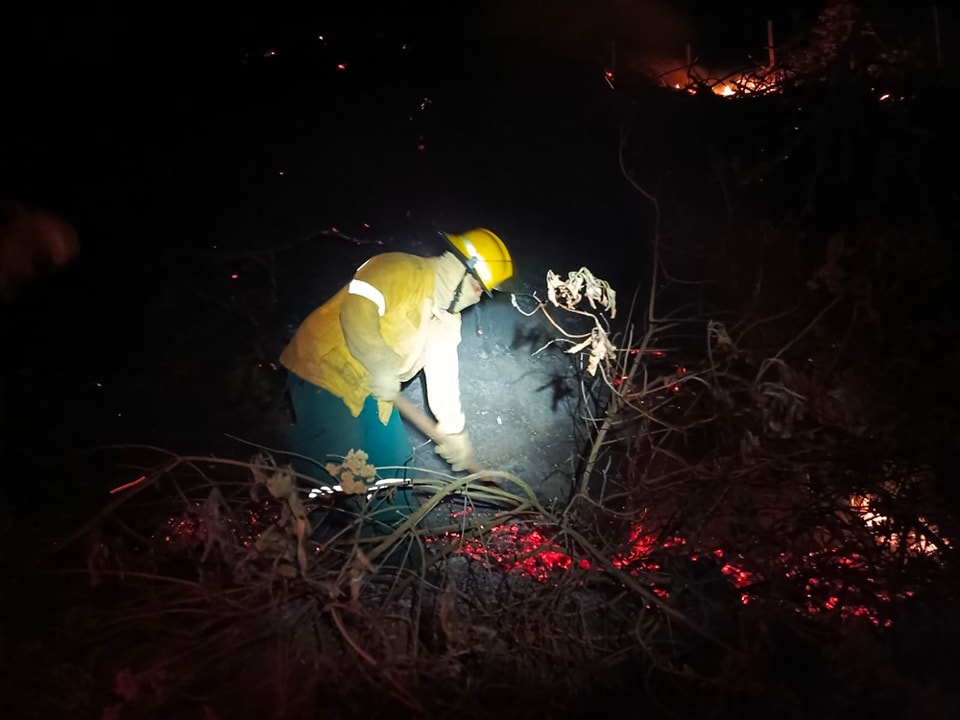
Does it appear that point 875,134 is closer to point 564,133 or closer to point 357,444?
point 564,133

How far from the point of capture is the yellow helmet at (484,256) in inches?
146

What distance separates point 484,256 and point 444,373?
0.71 meters

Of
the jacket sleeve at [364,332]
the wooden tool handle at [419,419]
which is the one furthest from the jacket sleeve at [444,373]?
the jacket sleeve at [364,332]

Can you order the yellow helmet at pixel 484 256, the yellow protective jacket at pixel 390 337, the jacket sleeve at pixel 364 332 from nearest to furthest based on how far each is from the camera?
the jacket sleeve at pixel 364 332, the yellow protective jacket at pixel 390 337, the yellow helmet at pixel 484 256

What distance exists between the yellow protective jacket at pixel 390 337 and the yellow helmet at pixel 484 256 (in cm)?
17

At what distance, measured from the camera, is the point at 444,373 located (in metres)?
3.89

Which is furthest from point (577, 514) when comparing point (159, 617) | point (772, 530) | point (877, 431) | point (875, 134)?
point (875, 134)

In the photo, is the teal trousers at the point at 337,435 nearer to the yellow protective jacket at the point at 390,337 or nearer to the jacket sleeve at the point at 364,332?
the yellow protective jacket at the point at 390,337

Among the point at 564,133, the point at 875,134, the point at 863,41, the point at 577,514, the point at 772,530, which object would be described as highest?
the point at 863,41

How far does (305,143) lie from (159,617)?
9.95 feet

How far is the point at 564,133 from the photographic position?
15.8ft

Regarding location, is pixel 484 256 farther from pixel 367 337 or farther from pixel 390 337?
pixel 367 337

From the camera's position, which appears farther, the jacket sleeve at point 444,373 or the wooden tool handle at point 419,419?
the wooden tool handle at point 419,419

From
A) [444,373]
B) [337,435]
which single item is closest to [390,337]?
[444,373]
